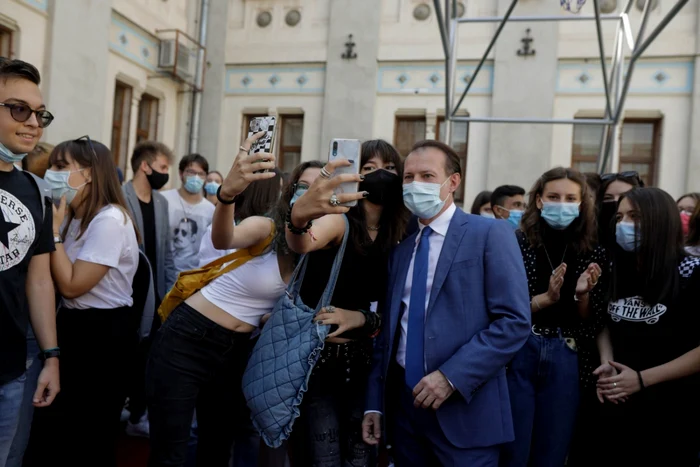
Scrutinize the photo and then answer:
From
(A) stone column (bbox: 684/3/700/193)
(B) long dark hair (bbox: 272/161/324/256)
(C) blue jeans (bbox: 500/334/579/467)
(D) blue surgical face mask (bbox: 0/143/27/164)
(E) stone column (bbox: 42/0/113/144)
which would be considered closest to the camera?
(D) blue surgical face mask (bbox: 0/143/27/164)

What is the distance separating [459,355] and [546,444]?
37.5 inches

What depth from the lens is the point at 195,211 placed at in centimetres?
525

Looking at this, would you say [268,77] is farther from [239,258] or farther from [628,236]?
[628,236]

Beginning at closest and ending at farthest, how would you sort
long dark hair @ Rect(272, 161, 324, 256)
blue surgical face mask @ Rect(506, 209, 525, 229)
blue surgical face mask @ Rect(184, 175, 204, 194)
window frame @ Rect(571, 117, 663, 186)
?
1. long dark hair @ Rect(272, 161, 324, 256)
2. blue surgical face mask @ Rect(506, 209, 525, 229)
3. blue surgical face mask @ Rect(184, 175, 204, 194)
4. window frame @ Rect(571, 117, 663, 186)

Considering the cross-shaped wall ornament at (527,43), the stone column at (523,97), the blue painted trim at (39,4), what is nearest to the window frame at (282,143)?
the stone column at (523,97)

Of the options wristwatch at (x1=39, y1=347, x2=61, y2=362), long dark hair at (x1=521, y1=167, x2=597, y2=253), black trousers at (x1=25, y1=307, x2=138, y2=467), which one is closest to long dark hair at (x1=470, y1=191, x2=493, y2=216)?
long dark hair at (x1=521, y1=167, x2=597, y2=253)

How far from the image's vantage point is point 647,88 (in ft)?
33.5

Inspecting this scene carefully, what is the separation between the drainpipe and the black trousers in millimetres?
9602

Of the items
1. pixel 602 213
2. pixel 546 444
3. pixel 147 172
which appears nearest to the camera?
pixel 546 444

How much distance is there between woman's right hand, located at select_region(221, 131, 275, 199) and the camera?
2.00 m

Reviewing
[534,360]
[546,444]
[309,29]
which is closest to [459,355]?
[534,360]

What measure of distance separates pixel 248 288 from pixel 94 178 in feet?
3.54

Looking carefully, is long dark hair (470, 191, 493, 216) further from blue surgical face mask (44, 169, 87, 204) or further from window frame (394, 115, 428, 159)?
window frame (394, 115, 428, 159)

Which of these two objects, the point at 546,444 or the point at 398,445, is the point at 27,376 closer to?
the point at 398,445
